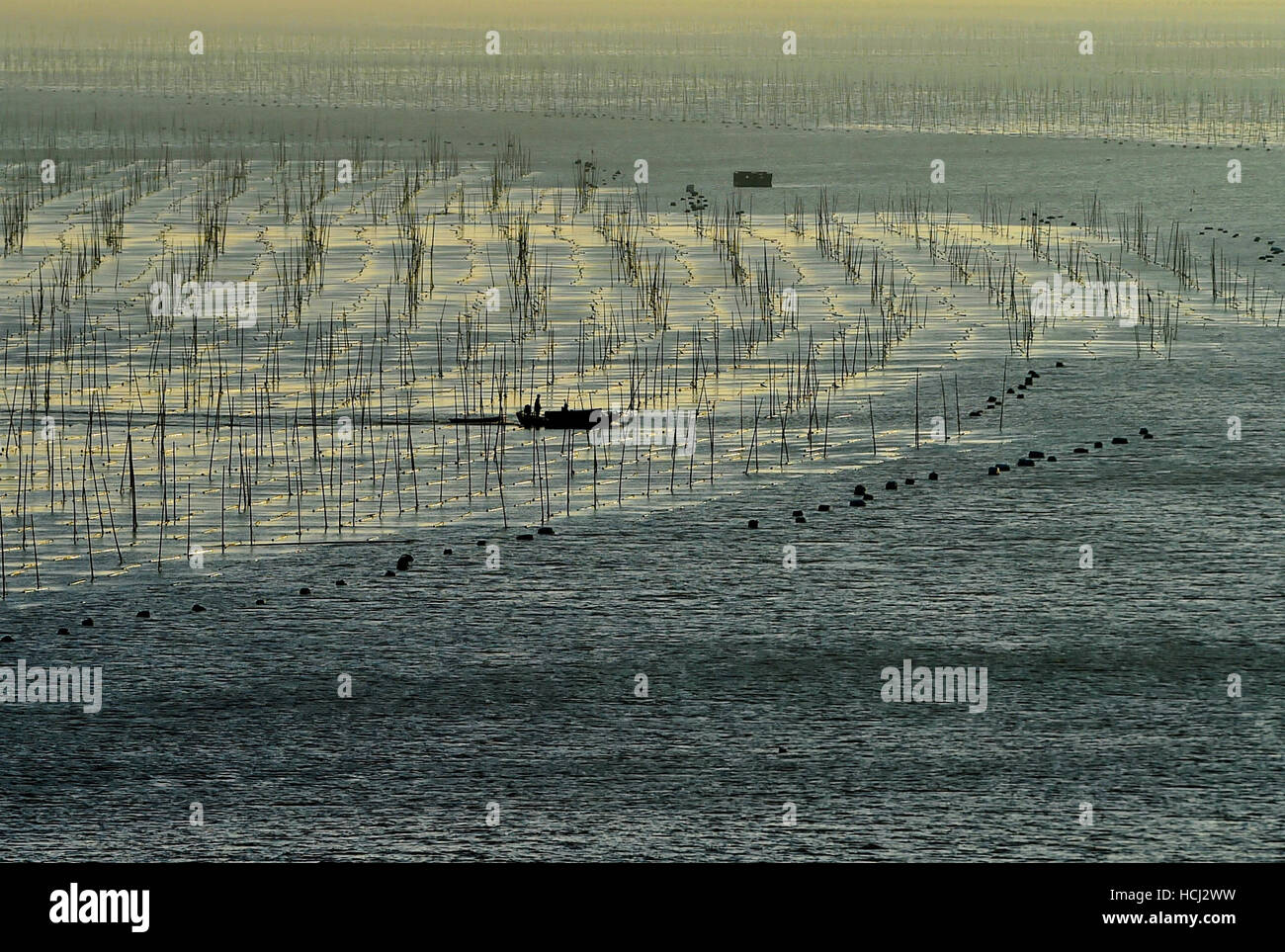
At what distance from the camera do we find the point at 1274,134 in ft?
143

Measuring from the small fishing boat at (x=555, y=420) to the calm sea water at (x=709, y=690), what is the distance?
199cm

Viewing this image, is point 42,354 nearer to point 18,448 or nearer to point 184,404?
point 184,404

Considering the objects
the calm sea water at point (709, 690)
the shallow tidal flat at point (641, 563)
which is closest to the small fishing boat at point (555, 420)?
the shallow tidal flat at point (641, 563)

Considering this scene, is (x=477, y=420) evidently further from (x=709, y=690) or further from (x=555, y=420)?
(x=709, y=690)

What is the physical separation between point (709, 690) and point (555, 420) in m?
5.73

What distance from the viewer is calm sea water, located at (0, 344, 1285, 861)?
709cm

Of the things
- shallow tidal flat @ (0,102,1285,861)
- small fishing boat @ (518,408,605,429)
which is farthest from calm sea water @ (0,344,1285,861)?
small fishing boat @ (518,408,605,429)

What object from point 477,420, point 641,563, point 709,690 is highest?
point 477,420

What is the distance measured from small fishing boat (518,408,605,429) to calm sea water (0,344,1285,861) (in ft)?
6.52

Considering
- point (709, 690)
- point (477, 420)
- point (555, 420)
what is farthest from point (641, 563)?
point (477, 420)

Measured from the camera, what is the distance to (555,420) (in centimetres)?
1414

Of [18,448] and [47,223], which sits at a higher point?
[47,223]

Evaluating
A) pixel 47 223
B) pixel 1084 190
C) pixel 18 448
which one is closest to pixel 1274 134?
pixel 1084 190
